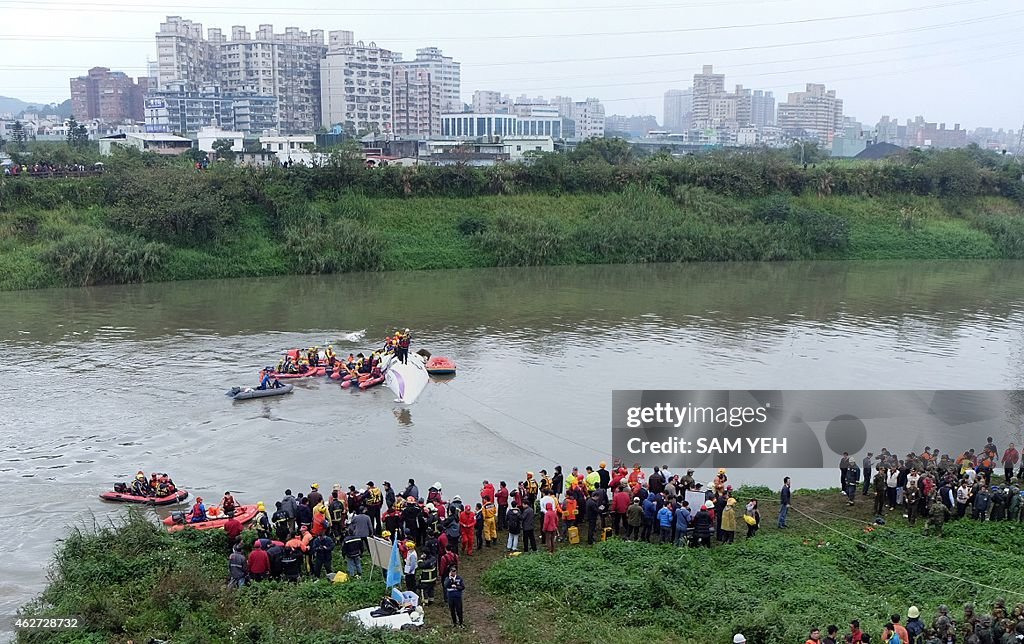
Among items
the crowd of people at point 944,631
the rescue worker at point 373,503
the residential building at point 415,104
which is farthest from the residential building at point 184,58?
the crowd of people at point 944,631

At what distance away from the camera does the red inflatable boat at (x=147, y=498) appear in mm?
18141

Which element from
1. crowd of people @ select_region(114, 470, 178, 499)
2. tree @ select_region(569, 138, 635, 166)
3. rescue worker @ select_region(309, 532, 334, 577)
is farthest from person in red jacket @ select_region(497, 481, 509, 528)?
tree @ select_region(569, 138, 635, 166)

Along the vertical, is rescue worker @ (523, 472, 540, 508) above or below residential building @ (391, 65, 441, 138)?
below

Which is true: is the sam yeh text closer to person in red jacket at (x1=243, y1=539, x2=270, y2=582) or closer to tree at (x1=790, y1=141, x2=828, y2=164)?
person in red jacket at (x1=243, y1=539, x2=270, y2=582)

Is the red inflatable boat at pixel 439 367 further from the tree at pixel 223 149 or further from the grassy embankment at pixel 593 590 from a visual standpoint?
the tree at pixel 223 149

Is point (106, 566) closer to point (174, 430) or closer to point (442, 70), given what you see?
point (174, 430)

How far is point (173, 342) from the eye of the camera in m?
32.2

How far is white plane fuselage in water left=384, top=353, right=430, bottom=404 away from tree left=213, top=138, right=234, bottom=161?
122ft

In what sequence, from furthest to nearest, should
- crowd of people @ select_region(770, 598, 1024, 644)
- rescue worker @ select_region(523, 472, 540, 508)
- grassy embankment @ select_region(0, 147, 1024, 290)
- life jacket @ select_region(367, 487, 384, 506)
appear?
grassy embankment @ select_region(0, 147, 1024, 290), rescue worker @ select_region(523, 472, 540, 508), life jacket @ select_region(367, 487, 384, 506), crowd of people @ select_region(770, 598, 1024, 644)

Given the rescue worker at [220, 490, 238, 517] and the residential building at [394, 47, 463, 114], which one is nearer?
the rescue worker at [220, 490, 238, 517]

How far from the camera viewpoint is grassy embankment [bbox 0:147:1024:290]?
46.0 metres

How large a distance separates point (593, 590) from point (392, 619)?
295 cm

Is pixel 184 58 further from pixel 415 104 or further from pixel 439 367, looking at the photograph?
pixel 439 367

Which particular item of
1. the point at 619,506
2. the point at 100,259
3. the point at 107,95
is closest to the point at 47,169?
the point at 100,259
